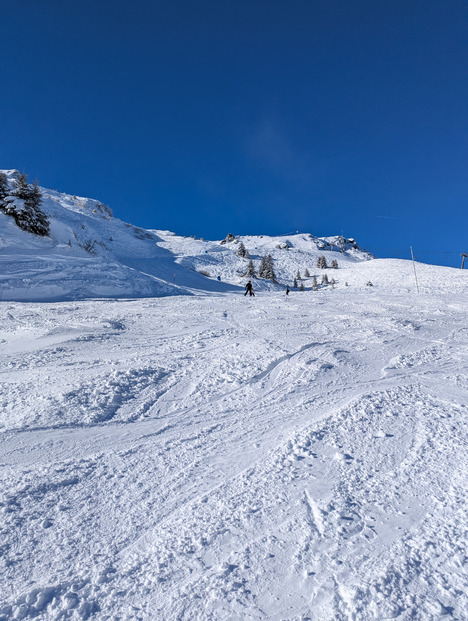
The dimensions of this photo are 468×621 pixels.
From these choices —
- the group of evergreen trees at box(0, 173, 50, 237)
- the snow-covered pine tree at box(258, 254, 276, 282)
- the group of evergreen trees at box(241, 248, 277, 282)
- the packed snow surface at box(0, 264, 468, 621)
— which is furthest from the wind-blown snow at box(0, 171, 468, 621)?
the snow-covered pine tree at box(258, 254, 276, 282)

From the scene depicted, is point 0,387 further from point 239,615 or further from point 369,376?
point 369,376

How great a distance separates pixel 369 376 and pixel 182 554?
180 inches

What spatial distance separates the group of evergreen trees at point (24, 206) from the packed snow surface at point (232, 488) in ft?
74.7

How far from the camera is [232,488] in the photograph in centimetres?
282

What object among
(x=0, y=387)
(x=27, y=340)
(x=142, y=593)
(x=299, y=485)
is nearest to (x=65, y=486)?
(x=142, y=593)

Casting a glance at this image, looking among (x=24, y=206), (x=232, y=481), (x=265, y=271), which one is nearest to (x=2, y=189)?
(x=24, y=206)

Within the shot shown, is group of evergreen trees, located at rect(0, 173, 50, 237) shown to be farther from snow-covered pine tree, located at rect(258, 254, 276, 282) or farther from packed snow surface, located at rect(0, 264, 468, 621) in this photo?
snow-covered pine tree, located at rect(258, 254, 276, 282)

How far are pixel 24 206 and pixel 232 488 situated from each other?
29.1m

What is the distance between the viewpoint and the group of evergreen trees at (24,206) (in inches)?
951

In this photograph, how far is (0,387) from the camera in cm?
486

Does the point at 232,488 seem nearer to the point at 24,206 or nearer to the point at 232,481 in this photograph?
the point at 232,481

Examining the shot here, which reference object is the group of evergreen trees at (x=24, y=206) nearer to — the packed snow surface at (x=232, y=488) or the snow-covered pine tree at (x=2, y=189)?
the snow-covered pine tree at (x=2, y=189)

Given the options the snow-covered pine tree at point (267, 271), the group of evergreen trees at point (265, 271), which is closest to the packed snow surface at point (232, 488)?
the group of evergreen trees at point (265, 271)

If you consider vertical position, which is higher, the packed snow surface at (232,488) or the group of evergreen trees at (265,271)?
the group of evergreen trees at (265,271)
